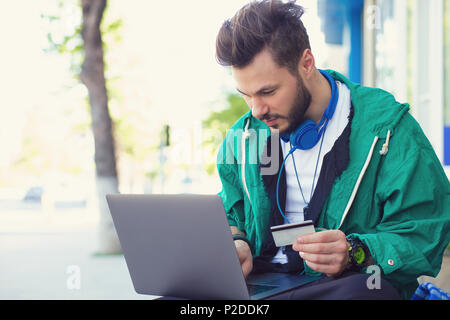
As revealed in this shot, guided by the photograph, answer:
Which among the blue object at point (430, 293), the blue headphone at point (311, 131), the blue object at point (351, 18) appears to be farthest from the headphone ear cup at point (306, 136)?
→ the blue object at point (351, 18)

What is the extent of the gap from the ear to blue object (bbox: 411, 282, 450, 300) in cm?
89

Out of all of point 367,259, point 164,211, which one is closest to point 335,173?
point 367,259

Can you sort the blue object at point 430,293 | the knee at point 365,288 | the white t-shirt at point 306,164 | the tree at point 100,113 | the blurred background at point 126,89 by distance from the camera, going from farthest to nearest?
the tree at point 100,113
the blurred background at point 126,89
the white t-shirt at point 306,164
the knee at point 365,288
the blue object at point 430,293

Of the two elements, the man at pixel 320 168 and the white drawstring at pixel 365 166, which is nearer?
the man at pixel 320 168

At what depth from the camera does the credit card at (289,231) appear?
1.23 meters

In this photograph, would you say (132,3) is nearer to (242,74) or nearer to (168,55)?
(168,55)

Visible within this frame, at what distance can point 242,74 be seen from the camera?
1.78 metres

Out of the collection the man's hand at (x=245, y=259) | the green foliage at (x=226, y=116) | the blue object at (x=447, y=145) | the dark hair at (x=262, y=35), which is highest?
the dark hair at (x=262, y=35)

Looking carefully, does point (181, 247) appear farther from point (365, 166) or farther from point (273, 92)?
point (273, 92)

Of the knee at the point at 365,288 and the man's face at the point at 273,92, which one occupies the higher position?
the man's face at the point at 273,92

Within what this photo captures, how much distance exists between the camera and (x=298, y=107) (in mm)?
1796

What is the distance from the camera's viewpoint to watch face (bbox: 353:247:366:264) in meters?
1.39

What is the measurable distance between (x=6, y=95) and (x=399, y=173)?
41.8 feet

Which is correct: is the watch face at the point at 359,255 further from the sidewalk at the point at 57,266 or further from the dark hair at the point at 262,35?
the sidewalk at the point at 57,266
